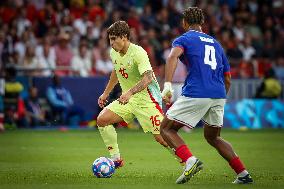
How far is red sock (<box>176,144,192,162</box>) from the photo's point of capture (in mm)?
11688

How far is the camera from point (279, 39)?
105 ft

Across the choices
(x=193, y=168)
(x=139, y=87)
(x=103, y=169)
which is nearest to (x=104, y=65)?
(x=139, y=87)

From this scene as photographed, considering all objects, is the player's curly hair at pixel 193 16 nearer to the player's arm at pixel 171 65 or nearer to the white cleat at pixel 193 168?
the player's arm at pixel 171 65

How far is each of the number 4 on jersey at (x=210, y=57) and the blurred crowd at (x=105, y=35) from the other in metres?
14.5

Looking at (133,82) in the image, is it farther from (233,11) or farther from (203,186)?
(233,11)

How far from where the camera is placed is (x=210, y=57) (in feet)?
39.1

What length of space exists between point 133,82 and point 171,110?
2.05 metres

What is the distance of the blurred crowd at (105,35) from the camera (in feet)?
87.9

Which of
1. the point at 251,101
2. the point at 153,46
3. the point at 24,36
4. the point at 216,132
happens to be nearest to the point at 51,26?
the point at 24,36

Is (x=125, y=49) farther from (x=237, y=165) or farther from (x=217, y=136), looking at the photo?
(x=237, y=165)

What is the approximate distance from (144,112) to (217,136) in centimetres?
195

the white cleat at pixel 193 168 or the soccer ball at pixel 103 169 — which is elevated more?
the white cleat at pixel 193 168

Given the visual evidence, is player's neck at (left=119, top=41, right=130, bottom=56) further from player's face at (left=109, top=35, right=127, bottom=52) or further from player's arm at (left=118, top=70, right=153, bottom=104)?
player's arm at (left=118, top=70, right=153, bottom=104)

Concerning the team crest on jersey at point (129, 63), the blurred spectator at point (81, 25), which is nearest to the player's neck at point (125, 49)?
the team crest on jersey at point (129, 63)
